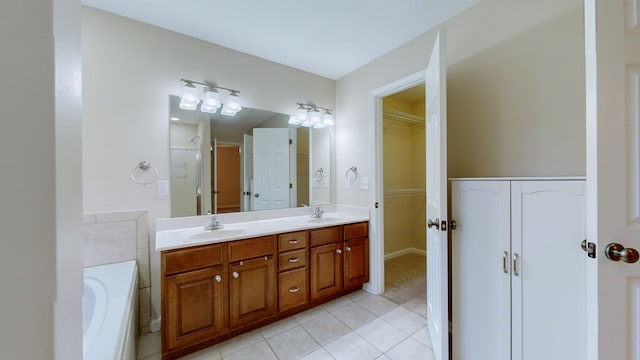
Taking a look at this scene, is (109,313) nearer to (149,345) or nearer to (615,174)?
(149,345)

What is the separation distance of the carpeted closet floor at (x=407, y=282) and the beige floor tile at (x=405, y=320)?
7 cm

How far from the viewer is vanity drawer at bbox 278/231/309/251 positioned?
2.02m

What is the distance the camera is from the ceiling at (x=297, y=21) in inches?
68.7

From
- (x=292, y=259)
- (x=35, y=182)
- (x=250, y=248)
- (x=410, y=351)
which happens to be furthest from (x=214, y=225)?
(x=35, y=182)

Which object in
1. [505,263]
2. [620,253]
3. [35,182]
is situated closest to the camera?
[35,182]

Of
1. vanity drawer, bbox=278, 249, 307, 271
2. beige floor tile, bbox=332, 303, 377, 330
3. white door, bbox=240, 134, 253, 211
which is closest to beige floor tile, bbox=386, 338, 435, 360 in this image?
beige floor tile, bbox=332, 303, 377, 330

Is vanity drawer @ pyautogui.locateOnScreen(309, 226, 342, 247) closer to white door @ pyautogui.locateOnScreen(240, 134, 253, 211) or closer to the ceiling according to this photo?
white door @ pyautogui.locateOnScreen(240, 134, 253, 211)

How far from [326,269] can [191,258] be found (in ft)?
3.82

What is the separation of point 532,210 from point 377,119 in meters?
1.59

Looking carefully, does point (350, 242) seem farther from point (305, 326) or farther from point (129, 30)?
point (129, 30)

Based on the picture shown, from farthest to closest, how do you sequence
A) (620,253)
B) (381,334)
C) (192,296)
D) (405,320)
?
1. (405,320)
2. (381,334)
3. (192,296)
4. (620,253)

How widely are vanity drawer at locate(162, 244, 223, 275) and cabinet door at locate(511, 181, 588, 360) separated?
1801 millimetres

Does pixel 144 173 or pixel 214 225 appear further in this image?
pixel 214 225

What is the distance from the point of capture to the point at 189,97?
2.05 metres
